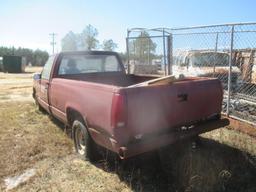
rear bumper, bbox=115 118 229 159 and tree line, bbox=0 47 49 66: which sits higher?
tree line, bbox=0 47 49 66

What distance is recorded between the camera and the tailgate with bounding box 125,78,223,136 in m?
3.52

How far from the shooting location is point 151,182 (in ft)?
13.2

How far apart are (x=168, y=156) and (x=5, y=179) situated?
2.56 meters

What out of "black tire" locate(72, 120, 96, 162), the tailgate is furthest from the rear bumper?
"black tire" locate(72, 120, 96, 162)

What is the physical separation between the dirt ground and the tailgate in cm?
75

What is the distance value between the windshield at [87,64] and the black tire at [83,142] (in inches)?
62.2

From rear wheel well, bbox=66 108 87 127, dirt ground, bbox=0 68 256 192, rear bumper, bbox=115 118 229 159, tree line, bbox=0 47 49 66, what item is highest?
tree line, bbox=0 47 49 66

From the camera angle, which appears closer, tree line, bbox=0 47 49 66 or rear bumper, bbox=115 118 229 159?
rear bumper, bbox=115 118 229 159

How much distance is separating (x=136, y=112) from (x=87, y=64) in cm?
320

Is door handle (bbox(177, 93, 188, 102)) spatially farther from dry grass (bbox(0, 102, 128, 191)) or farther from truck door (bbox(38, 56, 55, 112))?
truck door (bbox(38, 56, 55, 112))

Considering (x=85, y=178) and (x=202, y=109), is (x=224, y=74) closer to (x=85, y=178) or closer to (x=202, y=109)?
(x=202, y=109)

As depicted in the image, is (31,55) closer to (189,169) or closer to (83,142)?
(83,142)

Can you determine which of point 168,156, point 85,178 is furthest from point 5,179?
point 168,156

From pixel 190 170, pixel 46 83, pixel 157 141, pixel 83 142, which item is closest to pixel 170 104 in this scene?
pixel 157 141
